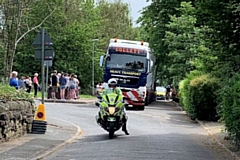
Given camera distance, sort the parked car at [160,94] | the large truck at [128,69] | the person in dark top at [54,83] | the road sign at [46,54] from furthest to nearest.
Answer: the parked car at [160,94] < the person in dark top at [54,83] < the large truck at [128,69] < the road sign at [46,54]

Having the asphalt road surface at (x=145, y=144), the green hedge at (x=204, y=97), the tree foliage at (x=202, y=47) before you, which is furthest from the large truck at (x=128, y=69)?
the asphalt road surface at (x=145, y=144)

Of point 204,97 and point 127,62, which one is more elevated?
point 127,62

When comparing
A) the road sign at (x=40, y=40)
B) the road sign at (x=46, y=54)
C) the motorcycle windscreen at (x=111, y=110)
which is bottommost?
the motorcycle windscreen at (x=111, y=110)

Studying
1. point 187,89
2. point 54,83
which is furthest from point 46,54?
point 54,83

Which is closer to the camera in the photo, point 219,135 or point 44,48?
point 44,48

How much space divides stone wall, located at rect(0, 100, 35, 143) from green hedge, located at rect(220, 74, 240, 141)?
569 cm

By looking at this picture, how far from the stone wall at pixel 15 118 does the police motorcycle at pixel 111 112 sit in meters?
2.21

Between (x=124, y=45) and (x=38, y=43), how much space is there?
46.0ft

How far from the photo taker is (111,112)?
50.7 feet

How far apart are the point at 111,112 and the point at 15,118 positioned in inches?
111

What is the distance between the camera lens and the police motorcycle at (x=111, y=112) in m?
15.5

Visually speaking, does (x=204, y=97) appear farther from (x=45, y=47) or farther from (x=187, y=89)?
(x=45, y=47)

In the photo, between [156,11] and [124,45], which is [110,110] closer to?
[124,45]

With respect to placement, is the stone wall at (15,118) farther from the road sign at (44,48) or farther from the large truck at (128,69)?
the large truck at (128,69)
